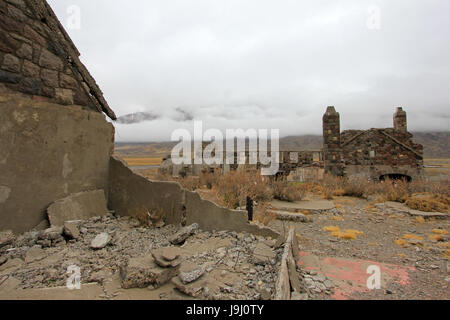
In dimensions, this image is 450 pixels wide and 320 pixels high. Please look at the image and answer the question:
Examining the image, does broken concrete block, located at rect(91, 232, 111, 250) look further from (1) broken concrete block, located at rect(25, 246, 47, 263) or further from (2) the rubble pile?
(1) broken concrete block, located at rect(25, 246, 47, 263)

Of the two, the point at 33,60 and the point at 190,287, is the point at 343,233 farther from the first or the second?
the point at 33,60

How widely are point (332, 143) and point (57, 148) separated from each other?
485 inches

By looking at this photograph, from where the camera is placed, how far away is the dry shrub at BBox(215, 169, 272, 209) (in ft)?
19.7

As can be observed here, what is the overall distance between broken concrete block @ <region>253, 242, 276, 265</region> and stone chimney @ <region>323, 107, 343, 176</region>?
424 inches

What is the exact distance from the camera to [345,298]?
2.25m

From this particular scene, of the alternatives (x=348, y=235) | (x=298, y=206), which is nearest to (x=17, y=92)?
(x=348, y=235)

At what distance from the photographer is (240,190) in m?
6.41

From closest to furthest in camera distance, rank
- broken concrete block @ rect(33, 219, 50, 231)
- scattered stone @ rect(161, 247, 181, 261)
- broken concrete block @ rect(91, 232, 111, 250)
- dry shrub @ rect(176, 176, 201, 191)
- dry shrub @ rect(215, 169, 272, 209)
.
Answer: scattered stone @ rect(161, 247, 181, 261), broken concrete block @ rect(91, 232, 111, 250), broken concrete block @ rect(33, 219, 50, 231), dry shrub @ rect(215, 169, 272, 209), dry shrub @ rect(176, 176, 201, 191)

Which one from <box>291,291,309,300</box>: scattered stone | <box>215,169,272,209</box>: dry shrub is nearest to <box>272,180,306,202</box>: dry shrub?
<box>215,169,272,209</box>: dry shrub

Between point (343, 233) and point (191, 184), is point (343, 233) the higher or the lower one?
the lower one

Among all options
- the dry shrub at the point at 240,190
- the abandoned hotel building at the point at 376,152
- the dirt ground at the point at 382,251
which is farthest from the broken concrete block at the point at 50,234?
the abandoned hotel building at the point at 376,152

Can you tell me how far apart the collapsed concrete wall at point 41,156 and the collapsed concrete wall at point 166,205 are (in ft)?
1.28

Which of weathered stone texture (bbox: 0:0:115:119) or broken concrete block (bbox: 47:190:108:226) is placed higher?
weathered stone texture (bbox: 0:0:115:119)

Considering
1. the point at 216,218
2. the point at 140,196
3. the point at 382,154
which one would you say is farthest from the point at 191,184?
the point at 382,154
